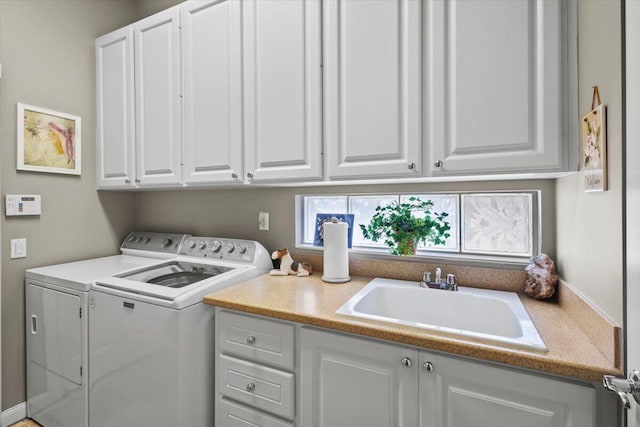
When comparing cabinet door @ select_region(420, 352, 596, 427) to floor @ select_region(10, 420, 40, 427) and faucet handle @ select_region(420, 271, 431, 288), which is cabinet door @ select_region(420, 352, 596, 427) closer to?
faucet handle @ select_region(420, 271, 431, 288)

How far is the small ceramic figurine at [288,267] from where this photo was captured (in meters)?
1.85

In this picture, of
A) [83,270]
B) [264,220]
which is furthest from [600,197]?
[83,270]

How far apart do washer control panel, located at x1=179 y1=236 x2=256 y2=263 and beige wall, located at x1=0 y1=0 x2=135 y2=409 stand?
2.54ft

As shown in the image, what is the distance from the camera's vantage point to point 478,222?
1650mm

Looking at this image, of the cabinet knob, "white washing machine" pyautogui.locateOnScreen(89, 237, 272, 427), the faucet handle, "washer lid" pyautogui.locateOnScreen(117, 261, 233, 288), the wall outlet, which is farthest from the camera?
the wall outlet

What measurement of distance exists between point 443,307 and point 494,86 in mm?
941

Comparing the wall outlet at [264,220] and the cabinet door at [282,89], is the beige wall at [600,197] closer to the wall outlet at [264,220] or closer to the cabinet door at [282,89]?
the cabinet door at [282,89]

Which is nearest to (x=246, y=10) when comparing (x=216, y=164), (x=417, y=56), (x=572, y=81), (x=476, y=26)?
(x=216, y=164)

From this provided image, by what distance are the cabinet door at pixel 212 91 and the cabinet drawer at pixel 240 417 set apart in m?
1.09

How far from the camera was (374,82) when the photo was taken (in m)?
1.40

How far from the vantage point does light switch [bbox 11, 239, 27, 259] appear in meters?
1.93

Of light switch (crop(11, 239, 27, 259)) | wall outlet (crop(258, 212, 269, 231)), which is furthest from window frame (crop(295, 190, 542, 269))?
light switch (crop(11, 239, 27, 259))

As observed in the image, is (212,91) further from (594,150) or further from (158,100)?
(594,150)

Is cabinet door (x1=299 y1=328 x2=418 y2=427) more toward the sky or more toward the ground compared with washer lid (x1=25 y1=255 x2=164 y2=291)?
more toward the ground
